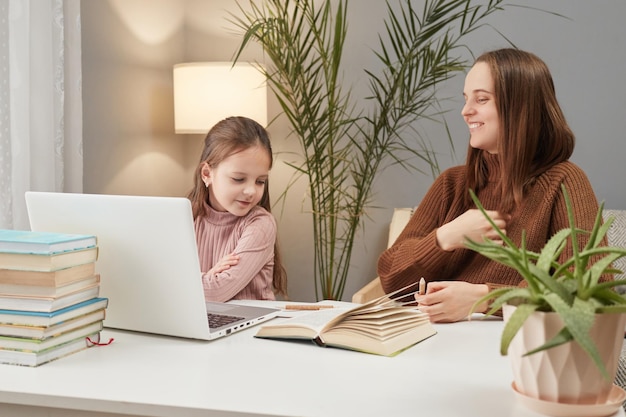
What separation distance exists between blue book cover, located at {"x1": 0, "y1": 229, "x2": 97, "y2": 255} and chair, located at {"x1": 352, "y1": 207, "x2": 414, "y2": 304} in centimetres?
147

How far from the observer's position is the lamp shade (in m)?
3.24

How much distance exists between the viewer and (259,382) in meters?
1.22

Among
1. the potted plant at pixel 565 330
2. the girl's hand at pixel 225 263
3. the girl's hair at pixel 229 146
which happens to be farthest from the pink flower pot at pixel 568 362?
the girl's hair at pixel 229 146

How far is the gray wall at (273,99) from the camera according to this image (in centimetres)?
318

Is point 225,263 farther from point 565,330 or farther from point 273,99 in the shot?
point 273,99

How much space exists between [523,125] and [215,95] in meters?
1.61

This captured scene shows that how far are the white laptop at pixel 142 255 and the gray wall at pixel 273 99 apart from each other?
167cm

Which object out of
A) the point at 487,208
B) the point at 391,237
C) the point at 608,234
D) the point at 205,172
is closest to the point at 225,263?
the point at 205,172

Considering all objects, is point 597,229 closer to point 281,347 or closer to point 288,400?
point 288,400

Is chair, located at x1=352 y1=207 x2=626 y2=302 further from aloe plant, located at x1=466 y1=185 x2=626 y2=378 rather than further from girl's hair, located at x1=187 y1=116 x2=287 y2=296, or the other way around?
aloe plant, located at x1=466 y1=185 x2=626 y2=378

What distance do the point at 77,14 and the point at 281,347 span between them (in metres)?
1.86

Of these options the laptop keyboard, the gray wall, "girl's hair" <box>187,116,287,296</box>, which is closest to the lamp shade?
the gray wall

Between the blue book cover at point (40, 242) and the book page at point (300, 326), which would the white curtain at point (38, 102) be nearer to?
the blue book cover at point (40, 242)

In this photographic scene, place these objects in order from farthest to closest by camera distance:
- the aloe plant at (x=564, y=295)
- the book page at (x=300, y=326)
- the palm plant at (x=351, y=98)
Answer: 1. the palm plant at (x=351, y=98)
2. the book page at (x=300, y=326)
3. the aloe plant at (x=564, y=295)
